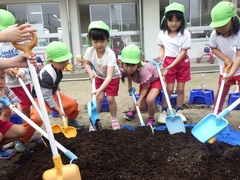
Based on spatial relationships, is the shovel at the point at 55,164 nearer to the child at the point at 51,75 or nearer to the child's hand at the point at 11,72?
the child at the point at 51,75

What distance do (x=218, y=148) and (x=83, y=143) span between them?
4.18 ft

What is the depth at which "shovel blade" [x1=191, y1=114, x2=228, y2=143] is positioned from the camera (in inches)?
89.7

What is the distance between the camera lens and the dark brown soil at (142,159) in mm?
1922

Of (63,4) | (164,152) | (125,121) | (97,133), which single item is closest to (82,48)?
(63,4)

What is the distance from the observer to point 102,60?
3.09 meters

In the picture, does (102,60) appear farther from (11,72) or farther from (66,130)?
(11,72)

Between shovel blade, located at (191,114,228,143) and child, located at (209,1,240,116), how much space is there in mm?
559

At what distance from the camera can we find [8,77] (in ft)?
9.53

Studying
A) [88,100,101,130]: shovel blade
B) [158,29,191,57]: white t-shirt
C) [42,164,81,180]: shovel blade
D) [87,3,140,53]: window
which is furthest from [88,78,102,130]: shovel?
[87,3,140,53]: window

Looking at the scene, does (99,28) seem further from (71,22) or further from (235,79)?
(71,22)

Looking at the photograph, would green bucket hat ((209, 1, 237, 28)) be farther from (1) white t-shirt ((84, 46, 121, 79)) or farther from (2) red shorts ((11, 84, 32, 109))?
(2) red shorts ((11, 84, 32, 109))

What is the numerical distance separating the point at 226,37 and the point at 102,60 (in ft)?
4.91

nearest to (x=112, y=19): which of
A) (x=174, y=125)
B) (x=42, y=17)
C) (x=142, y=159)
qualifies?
(x=42, y=17)

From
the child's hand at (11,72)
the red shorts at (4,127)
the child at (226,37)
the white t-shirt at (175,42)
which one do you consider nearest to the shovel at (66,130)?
the red shorts at (4,127)
